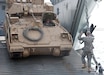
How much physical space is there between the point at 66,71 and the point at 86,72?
0.64 meters

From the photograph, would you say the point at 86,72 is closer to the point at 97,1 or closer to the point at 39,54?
the point at 39,54

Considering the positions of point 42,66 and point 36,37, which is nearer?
point 42,66

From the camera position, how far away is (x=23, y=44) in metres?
12.0

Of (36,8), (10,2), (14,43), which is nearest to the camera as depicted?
(14,43)

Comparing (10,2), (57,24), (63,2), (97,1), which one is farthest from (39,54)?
(63,2)

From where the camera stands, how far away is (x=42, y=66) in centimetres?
1141

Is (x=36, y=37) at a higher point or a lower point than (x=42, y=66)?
higher

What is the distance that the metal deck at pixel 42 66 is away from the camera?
10.7 metres

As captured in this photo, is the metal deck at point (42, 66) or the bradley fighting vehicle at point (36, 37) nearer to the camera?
the metal deck at point (42, 66)

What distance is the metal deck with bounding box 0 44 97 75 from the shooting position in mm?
10672

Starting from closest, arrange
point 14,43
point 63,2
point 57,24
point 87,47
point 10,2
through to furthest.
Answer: point 87,47 → point 14,43 → point 57,24 → point 10,2 → point 63,2

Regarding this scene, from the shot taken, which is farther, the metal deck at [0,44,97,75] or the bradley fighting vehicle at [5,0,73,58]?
the bradley fighting vehicle at [5,0,73,58]

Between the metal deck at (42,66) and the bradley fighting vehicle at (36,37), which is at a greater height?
the bradley fighting vehicle at (36,37)

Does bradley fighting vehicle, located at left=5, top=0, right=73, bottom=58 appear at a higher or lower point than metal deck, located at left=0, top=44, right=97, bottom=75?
higher
